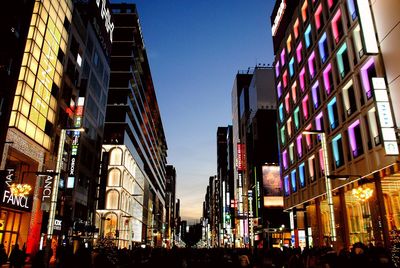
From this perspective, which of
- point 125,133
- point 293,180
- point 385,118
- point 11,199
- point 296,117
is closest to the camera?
point 385,118

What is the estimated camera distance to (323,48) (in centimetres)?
3550

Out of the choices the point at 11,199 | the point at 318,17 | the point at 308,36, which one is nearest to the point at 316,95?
the point at 308,36

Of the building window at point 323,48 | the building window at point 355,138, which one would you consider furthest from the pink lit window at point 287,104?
the building window at point 355,138

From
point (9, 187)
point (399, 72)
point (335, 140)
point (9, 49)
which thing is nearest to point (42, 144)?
point (9, 187)

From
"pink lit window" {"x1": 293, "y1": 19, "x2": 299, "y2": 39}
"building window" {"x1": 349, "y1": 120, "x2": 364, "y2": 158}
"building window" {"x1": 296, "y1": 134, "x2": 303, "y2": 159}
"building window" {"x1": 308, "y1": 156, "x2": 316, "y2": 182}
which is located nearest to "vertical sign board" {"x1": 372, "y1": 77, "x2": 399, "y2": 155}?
"building window" {"x1": 349, "y1": 120, "x2": 364, "y2": 158}

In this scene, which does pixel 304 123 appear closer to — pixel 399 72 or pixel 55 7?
pixel 399 72

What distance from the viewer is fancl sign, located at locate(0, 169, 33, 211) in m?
27.6

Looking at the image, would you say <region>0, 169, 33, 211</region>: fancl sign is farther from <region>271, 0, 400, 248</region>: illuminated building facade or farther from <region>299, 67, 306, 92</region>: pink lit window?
<region>299, 67, 306, 92</region>: pink lit window

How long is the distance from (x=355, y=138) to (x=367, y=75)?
548cm

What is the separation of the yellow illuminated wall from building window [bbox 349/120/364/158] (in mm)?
28969

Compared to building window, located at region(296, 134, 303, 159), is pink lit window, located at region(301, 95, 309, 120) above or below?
above

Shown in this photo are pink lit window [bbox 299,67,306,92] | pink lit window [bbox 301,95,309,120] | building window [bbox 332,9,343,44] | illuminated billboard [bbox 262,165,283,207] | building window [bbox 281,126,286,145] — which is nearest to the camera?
building window [bbox 332,9,343,44]

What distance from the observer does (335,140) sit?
3209 cm

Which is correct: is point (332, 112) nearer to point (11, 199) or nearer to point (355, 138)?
point (355, 138)
